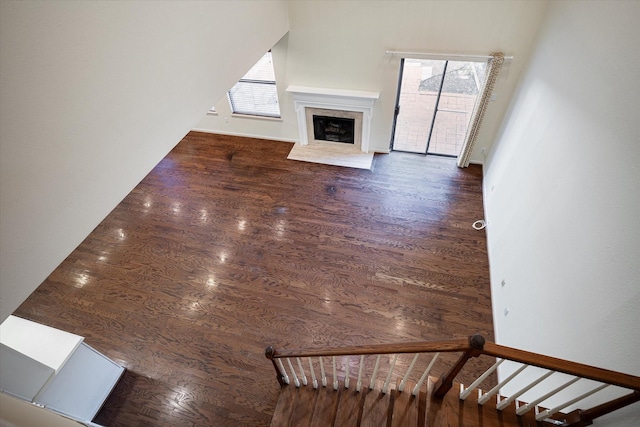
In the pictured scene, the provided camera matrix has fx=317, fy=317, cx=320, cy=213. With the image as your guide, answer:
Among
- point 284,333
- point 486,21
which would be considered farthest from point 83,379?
point 486,21

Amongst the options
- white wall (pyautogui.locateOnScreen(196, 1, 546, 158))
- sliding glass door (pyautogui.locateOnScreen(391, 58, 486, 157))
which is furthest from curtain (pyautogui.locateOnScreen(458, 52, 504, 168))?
sliding glass door (pyautogui.locateOnScreen(391, 58, 486, 157))

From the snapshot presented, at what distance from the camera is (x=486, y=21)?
14.8ft

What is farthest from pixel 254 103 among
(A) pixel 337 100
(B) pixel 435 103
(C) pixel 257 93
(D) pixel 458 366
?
(D) pixel 458 366

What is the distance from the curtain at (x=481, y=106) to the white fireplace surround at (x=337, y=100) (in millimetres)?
1672

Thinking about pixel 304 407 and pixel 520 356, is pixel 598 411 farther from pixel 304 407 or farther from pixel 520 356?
pixel 304 407

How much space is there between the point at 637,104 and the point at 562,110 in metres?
1.16

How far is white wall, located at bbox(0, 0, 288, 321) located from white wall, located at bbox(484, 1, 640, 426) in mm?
3469

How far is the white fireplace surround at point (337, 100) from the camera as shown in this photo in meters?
5.71

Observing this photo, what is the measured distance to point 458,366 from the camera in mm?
1897

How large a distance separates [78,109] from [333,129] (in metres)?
4.89

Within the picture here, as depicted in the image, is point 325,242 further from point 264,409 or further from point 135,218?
point 135,218

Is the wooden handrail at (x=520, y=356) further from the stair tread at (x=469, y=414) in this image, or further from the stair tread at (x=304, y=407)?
the stair tread at (x=304, y=407)

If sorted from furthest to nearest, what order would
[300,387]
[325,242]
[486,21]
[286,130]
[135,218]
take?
[286,130] < [135,218] < [325,242] < [486,21] < [300,387]

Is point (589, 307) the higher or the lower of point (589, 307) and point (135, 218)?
the higher
